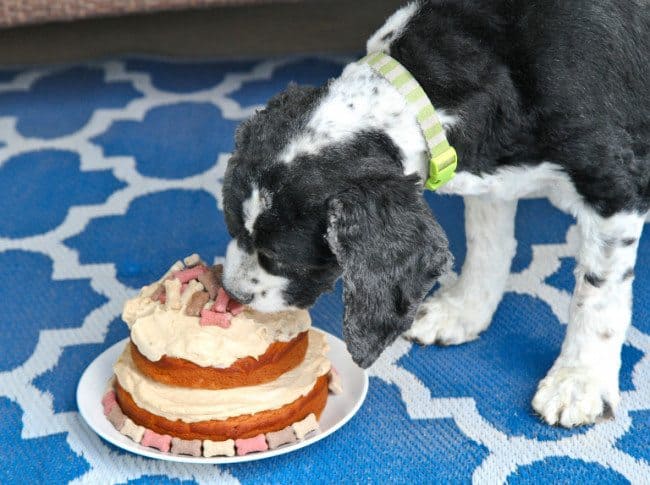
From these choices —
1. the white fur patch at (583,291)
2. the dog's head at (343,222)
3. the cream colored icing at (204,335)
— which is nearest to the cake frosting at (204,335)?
the cream colored icing at (204,335)

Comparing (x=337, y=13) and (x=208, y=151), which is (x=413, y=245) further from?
(x=337, y=13)

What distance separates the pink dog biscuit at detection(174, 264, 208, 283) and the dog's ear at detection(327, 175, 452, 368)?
1.25 feet

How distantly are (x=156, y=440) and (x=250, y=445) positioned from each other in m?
0.19

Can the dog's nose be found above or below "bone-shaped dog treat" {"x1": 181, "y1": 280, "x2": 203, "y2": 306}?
above

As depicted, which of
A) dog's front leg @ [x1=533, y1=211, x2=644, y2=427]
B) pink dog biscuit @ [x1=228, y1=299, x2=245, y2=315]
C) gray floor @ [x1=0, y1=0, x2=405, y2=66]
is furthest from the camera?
gray floor @ [x1=0, y1=0, x2=405, y2=66]

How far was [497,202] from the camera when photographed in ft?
7.21

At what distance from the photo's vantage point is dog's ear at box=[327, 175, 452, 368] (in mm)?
1614

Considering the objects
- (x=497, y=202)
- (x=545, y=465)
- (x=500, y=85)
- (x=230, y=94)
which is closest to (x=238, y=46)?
(x=230, y=94)

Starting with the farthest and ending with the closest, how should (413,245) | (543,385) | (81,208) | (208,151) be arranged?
(208,151) < (81,208) < (543,385) < (413,245)

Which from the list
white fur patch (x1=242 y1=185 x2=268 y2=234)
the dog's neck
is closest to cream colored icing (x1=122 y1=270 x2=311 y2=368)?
white fur patch (x1=242 y1=185 x2=268 y2=234)

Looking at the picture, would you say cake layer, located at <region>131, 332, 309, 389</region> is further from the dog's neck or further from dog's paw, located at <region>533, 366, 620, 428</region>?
dog's paw, located at <region>533, 366, 620, 428</region>

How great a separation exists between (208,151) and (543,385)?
162 cm

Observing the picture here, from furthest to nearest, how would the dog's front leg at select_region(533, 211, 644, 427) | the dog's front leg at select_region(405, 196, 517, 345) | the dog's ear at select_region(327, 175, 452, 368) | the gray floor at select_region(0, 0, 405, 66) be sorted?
1. the gray floor at select_region(0, 0, 405, 66)
2. the dog's front leg at select_region(405, 196, 517, 345)
3. the dog's front leg at select_region(533, 211, 644, 427)
4. the dog's ear at select_region(327, 175, 452, 368)

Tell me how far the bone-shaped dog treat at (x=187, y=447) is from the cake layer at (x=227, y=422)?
0.02 m
